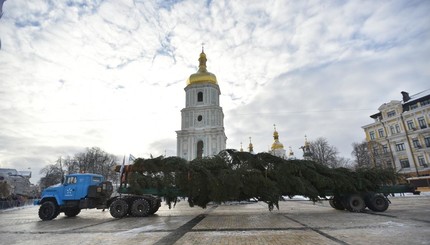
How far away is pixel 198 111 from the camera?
44688 millimetres

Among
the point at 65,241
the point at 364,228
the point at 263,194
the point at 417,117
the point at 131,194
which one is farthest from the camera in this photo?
the point at 417,117

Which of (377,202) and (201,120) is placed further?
(201,120)

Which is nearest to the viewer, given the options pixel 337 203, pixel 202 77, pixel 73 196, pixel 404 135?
pixel 73 196

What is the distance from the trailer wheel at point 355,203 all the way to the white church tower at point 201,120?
27.5 metres

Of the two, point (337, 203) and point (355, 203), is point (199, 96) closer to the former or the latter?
point (337, 203)

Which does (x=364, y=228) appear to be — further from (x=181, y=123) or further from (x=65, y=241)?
(x=181, y=123)

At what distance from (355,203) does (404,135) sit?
35274mm

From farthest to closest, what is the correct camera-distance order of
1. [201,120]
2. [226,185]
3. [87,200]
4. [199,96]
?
1. [199,96]
2. [201,120]
3. [87,200]
4. [226,185]

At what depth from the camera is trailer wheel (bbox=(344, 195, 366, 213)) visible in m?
13.4

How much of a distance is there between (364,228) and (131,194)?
11.3 meters

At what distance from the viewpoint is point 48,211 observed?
13.9 meters

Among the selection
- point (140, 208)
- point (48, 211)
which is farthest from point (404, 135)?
point (48, 211)

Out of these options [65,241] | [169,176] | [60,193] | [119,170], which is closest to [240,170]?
[169,176]

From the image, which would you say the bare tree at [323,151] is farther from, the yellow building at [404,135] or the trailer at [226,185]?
the trailer at [226,185]
